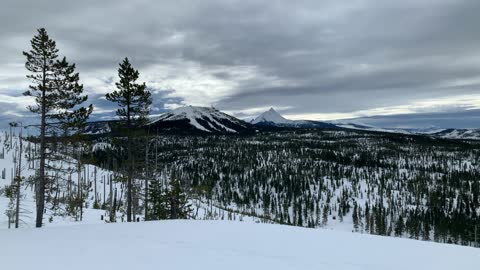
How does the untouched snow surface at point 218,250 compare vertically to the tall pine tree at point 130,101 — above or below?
below

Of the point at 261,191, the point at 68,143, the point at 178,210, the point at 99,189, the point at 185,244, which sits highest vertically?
the point at 68,143

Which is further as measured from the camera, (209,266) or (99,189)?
(99,189)

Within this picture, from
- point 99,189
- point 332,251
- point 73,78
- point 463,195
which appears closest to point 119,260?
point 332,251

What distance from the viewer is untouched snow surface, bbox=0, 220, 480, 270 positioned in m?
10.8

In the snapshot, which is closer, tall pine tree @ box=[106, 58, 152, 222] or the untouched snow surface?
the untouched snow surface

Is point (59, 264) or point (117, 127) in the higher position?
point (117, 127)

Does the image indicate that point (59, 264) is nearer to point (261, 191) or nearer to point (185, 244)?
point (185, 244)

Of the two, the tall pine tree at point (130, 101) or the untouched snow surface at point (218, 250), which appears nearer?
the untouched snow surface at point (218, 250)

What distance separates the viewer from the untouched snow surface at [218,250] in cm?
1076

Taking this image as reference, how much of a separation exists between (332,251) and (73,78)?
1918 centimetres

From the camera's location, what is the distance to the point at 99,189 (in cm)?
9506

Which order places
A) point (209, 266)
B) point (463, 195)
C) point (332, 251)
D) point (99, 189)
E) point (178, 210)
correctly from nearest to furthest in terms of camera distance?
point (209, 266) → point (332, 251) → point (178, 210) → point (99, 189) → point (463, 195)

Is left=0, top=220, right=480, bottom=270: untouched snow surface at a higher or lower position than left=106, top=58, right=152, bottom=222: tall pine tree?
lower

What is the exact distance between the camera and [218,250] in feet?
41.3
